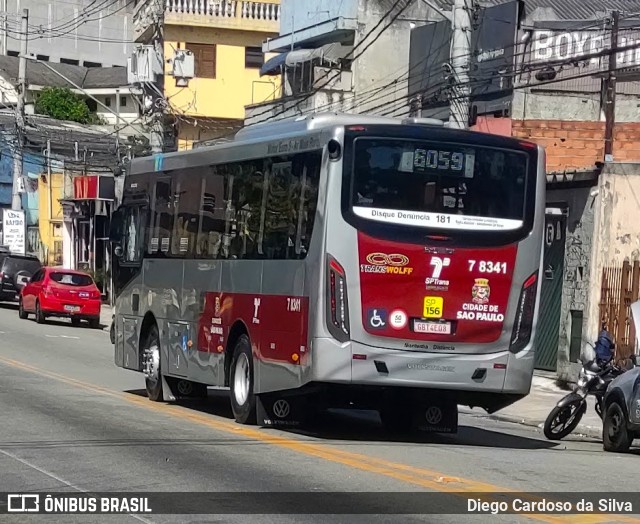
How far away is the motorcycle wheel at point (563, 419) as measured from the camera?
52.4 feet

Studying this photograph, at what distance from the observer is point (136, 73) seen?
47688 mm

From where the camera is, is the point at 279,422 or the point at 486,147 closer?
the point at 486,147

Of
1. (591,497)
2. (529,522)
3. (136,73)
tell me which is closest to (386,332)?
(591,497)

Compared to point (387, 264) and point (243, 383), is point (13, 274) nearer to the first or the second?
point (243, 383)

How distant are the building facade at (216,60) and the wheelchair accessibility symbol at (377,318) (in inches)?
1510

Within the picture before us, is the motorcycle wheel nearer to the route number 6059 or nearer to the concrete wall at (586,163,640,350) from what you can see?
the route number 6059

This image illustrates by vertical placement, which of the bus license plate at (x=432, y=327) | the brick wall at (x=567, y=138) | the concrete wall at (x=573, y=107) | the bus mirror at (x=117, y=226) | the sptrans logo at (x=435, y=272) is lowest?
the bus license plate at (x=432, y=327)

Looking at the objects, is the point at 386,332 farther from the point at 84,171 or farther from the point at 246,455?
the point at 84,171

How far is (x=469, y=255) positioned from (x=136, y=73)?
35.8m

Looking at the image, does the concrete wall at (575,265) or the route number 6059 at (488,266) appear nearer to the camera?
the route number 6059 at (488,266)

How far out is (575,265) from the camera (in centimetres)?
2531

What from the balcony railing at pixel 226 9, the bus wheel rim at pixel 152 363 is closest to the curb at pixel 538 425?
the bus wheel rim at pixel 152 363

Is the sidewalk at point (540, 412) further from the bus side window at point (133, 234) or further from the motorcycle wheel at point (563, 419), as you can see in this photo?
the bus side window at point (133, 234)

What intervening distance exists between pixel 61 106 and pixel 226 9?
122 feet
